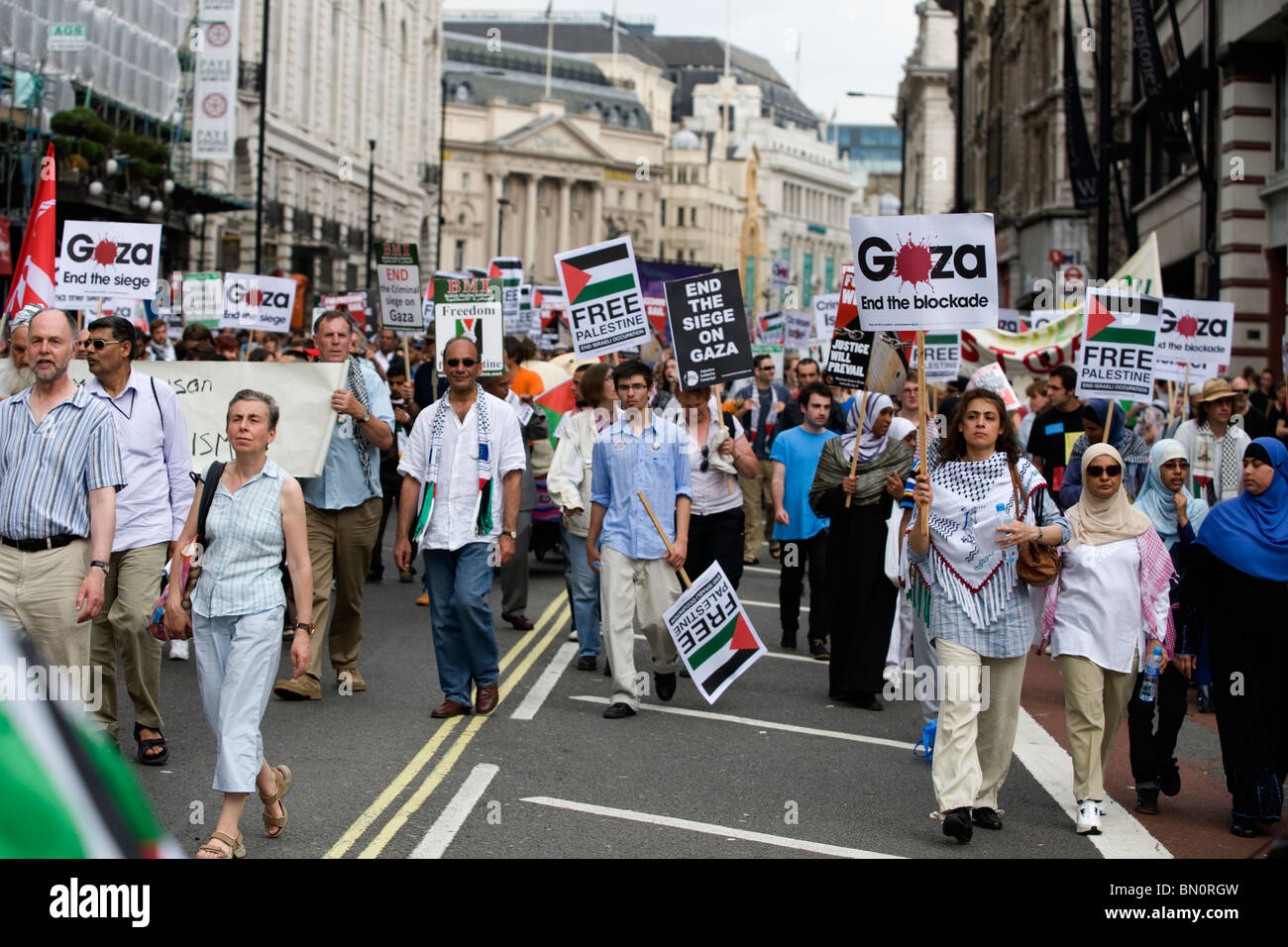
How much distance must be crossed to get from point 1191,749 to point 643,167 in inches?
5325

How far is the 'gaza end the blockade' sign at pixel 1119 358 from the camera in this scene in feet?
42.1

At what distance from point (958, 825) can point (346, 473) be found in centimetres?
442

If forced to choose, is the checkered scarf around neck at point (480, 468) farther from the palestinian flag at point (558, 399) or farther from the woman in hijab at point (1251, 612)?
the palestinian flag at point (558, 399)

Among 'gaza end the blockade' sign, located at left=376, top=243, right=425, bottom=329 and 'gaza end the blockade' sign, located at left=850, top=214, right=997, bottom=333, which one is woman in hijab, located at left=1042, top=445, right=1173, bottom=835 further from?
'gaza end the blockade' sign, located at left=376, top=243, right=425, bottom=329

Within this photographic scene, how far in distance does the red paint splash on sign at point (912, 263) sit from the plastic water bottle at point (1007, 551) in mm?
1242

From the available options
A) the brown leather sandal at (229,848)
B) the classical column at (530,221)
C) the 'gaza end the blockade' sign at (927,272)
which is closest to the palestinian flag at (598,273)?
the 'gaza end the blockade' sign at (927,272)

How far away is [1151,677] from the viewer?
758cm

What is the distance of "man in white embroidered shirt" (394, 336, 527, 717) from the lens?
28.8 feet

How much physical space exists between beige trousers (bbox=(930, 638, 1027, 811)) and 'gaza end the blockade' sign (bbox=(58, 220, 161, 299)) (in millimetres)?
8621

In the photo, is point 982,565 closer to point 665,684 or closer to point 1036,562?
point 1036,562

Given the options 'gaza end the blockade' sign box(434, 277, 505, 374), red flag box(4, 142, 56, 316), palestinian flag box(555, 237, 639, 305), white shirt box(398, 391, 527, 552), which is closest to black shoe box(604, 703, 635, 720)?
white shirt box(398, 391, 527, 552)

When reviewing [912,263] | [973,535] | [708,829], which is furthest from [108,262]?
[973,535]

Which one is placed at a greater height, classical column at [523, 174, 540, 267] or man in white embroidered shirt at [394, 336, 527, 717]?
classical column at [523, 174, 540, 267]

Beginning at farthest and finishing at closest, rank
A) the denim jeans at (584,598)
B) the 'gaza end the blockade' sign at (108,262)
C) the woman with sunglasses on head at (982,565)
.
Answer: the 'gaza end the blockade' sign at (108,262)
the denim jeans at (584,598)
the woman with sunglasses on head at (982,565)
